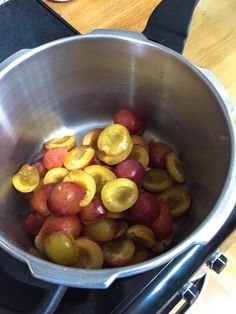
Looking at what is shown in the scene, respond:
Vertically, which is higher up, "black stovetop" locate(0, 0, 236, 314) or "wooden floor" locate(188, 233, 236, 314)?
"black stovetop" locate(0, 0, 236, 314)

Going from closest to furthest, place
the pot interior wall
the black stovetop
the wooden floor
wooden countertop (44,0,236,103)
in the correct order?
the black stovetop
the pot interior wall
wooden countertop (44,0,236,103)
the wooden floor

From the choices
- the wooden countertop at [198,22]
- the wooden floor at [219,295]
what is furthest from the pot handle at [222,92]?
the wooden floor at [219,295]

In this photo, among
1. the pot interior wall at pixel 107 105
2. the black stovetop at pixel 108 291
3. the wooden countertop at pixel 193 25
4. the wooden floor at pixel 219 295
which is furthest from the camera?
the wooden floor at pixel 219 295

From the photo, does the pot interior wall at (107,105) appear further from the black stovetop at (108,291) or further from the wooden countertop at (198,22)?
the wooden countertop at (198,22)

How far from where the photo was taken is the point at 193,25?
2.92 feet

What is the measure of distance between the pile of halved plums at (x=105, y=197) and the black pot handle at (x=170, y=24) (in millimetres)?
144

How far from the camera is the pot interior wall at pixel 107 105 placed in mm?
621

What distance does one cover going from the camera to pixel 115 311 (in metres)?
0.54

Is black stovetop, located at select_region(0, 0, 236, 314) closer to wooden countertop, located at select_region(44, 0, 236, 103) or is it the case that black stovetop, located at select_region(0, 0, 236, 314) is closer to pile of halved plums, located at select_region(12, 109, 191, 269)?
pile of halved plums, located at select_region(12, 109, 191, 269)

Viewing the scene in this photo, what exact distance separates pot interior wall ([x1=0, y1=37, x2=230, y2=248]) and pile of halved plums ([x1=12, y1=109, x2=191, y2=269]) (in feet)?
0.09

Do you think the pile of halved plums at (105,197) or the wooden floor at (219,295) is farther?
the wooden floor at (219,295)

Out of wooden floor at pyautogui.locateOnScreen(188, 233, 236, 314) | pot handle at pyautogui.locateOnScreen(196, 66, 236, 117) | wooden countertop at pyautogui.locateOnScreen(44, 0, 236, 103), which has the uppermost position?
pot handle at pyautogui.locateOnScreen(196, 66, 236, 117)

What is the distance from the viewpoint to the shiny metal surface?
61 cm

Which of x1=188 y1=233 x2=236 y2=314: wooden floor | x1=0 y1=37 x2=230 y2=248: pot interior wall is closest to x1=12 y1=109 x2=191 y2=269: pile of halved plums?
x1=0 y1=37 x2=230 y2=248: pot interior wall
